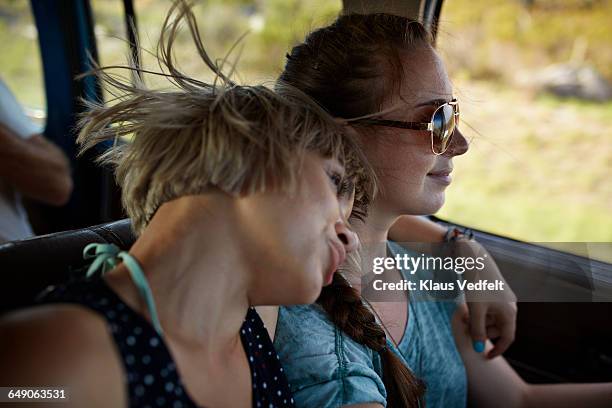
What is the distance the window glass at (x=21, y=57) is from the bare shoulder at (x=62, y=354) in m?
3.30

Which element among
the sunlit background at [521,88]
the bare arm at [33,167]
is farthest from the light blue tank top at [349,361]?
the sunlit background at [521,88]

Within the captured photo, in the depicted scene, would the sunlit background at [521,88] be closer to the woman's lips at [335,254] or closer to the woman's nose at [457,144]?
the woman's nose at [457,144]

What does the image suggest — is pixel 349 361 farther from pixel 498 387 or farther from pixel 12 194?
→ pixel 12 194

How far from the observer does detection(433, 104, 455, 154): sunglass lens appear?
1554 millimetres

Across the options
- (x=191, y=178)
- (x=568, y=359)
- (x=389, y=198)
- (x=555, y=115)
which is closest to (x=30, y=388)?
(x=191, y=178)

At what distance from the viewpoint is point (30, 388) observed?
74 centimetres

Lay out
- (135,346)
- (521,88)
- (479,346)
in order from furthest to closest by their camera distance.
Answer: (521,88), (479,346), (135,346)

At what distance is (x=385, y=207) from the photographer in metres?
1.61

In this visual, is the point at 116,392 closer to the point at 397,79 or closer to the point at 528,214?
the point at 397,79

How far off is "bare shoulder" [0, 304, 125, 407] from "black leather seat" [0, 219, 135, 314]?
0.38m

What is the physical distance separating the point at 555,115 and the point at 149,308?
442cm

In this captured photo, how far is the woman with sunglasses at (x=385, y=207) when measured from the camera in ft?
4.45

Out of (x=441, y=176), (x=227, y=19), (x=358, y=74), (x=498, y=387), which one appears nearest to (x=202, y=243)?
(x=358, y=74)

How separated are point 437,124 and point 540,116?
3.68m
